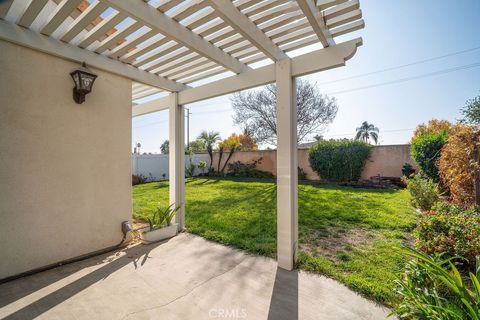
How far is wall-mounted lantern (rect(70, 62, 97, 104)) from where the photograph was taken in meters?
3.19

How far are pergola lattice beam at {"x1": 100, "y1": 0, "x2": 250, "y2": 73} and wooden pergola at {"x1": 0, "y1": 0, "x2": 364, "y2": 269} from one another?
11mm

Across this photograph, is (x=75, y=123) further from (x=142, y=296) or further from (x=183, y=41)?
(x=142, y=296)

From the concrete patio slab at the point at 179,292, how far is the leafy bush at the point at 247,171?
430 inches

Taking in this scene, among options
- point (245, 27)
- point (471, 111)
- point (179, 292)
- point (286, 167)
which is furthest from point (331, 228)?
point (471, 111)

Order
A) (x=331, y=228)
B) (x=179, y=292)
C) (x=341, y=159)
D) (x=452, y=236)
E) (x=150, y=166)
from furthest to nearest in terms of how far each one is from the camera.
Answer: (x=150, y=166)
(x=341, y=159)
(x=331, y=228)
(x=452, y=236)
(x=179, y=292)

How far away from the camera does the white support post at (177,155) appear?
4.64 metres

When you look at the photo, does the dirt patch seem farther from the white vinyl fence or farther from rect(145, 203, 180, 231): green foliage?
the white vinyl fence

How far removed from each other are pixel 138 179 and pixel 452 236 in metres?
13.0

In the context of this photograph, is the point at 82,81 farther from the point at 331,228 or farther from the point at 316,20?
the point at 331,228

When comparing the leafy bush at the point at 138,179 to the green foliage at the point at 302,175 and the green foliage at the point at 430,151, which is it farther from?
the green foliage at the point at 430,151

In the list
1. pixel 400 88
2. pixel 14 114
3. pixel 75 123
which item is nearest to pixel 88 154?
pixel 75 123

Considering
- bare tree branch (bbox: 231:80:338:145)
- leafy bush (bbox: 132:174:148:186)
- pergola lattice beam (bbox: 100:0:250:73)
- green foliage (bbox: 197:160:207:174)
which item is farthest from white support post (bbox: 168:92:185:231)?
green foliage (bbox: 197:160:207:174)

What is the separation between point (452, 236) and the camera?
2645mm

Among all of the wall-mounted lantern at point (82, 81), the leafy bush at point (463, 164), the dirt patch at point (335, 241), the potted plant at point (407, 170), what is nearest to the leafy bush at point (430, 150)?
the potted plant at point (407, 170)
